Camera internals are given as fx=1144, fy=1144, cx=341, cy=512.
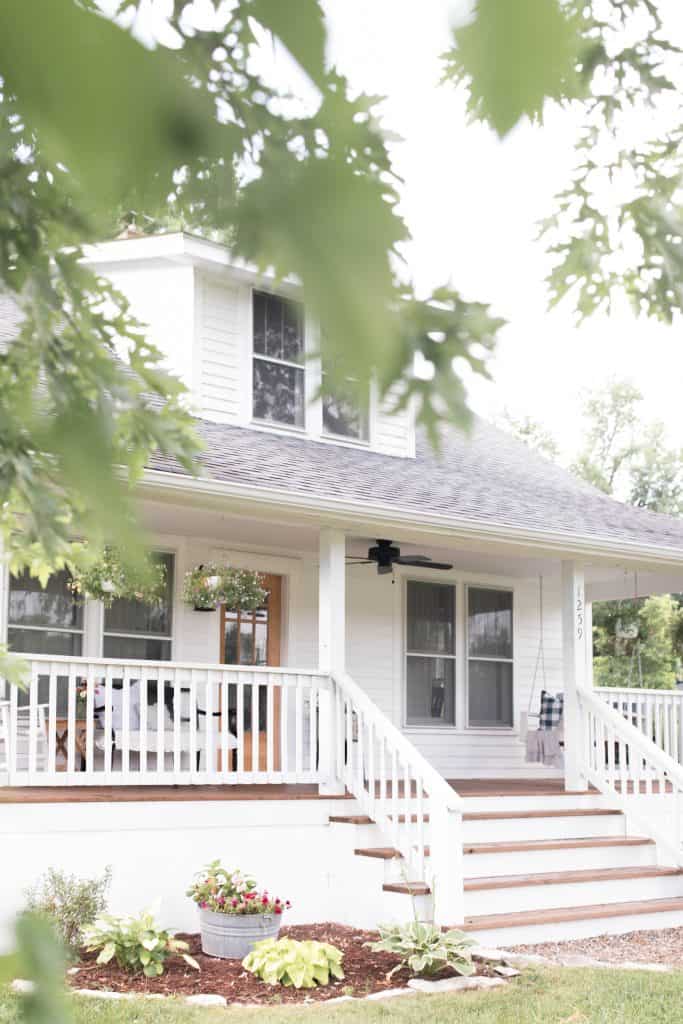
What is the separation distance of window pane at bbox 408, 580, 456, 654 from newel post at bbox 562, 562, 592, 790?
203 cm

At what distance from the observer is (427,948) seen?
710 cm

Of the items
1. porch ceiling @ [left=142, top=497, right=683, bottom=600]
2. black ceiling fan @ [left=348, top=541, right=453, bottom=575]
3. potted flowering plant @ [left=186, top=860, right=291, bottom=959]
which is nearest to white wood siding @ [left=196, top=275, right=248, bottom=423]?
porch ceiling @ [left=142, top=497, right=683, bottom=600]

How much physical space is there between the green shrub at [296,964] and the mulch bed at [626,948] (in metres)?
1.67

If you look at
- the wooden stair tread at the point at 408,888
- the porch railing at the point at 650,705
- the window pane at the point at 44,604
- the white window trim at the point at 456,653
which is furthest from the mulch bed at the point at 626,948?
the window pane at the point at 44,604

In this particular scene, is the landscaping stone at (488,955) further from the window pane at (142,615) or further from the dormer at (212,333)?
the dormer at (212,333)

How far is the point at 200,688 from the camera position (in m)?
10.8

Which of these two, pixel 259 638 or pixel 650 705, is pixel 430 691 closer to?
pixel 259 638

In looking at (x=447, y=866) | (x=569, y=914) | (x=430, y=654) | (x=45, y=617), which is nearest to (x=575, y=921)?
(x=569, y=914)

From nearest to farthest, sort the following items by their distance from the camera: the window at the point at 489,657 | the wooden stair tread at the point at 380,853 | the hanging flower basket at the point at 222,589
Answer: the wooden stair tread at the point at 380,853
the hanging flower basket at the point at 222,589
the window at the point at 489,657

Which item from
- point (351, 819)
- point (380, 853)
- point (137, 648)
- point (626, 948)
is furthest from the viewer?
point (137, 648)

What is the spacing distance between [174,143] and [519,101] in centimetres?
11

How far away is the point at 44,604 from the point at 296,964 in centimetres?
463

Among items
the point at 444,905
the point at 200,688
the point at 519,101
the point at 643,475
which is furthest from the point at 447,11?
the point at 643,475

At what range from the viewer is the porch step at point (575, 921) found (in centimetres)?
812
